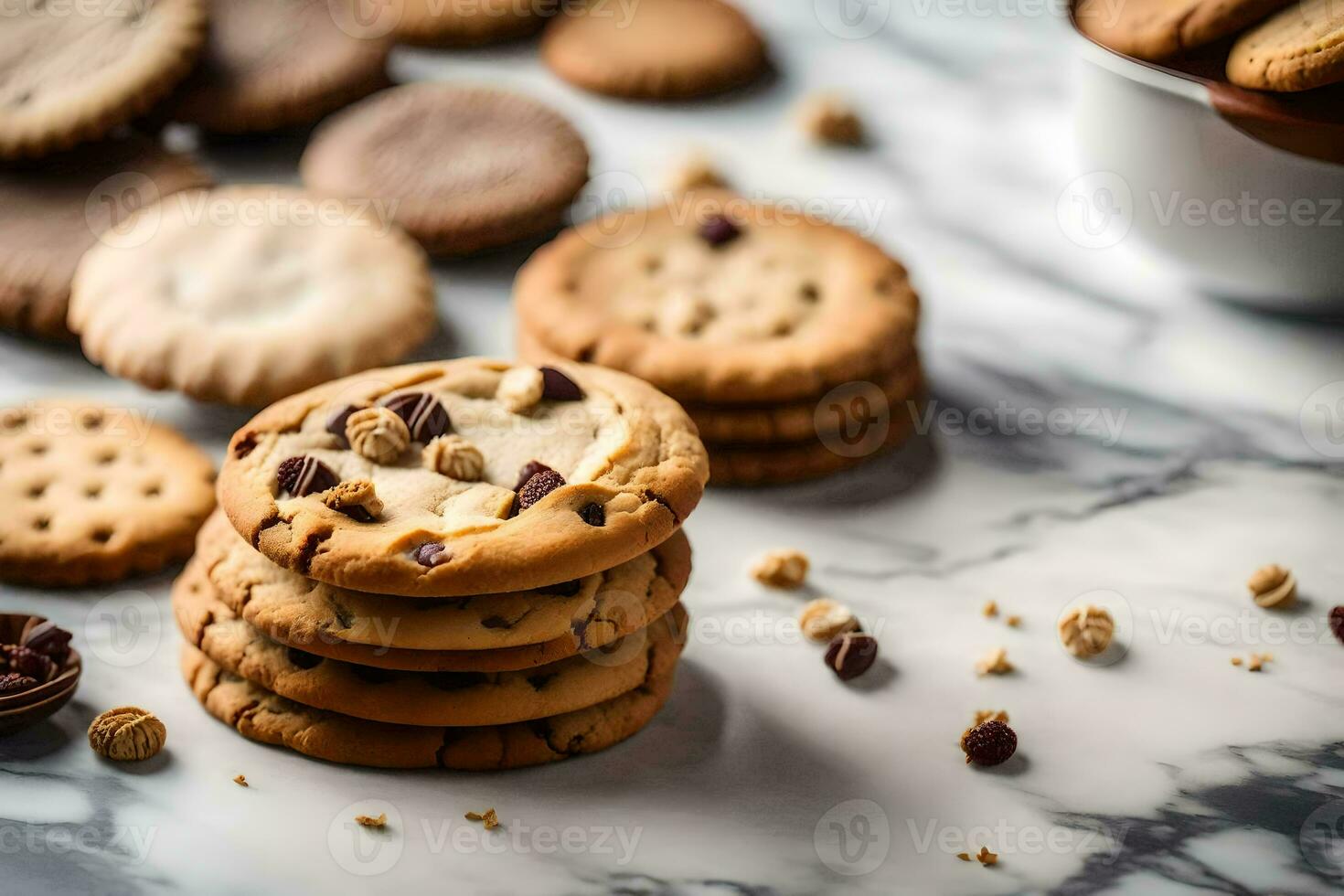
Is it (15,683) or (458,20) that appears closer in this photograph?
(15,683)

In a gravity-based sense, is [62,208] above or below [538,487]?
below

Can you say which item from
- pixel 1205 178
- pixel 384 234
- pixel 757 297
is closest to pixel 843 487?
pixel 757 297

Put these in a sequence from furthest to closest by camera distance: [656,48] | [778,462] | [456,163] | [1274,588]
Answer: [656,48]
[456,163]
[778,462]
[1274,588]

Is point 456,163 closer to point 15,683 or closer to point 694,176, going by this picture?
point 694,176

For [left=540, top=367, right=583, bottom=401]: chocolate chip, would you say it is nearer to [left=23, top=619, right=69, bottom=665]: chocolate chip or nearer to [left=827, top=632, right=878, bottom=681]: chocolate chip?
[left=827, top=632, right=878, bottom=681]: chocolate chip

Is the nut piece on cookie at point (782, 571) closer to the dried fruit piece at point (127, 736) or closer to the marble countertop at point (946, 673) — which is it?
the marble countertop at point (946, 673)

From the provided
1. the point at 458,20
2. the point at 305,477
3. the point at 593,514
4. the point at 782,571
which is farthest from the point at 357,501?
the point at 458,20
